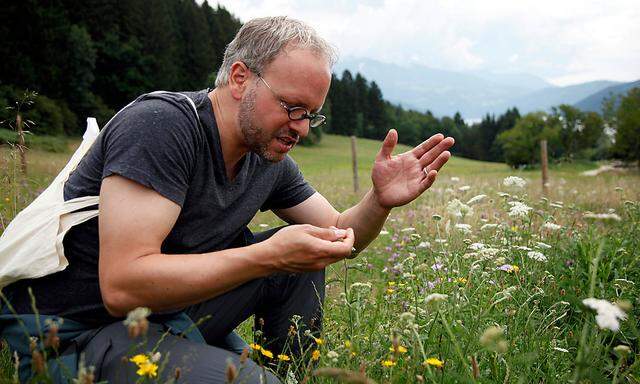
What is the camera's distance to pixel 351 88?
8350 centimetres

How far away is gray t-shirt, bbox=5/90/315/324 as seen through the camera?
204 centimetres

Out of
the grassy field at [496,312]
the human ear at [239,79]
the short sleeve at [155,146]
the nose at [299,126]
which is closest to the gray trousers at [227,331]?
the grassy field at [496,312]

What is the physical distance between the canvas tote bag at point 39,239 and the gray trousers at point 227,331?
0.34 m

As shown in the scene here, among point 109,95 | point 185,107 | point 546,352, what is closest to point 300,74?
point 185,107

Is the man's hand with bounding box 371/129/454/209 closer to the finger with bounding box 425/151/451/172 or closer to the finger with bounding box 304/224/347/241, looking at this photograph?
the finger with bounding box 425/151/451/172

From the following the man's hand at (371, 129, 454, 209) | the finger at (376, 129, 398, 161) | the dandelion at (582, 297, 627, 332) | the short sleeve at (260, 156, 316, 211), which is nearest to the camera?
the dandelion at (582, 297, 627, 332)

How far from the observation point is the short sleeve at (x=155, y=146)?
199cm

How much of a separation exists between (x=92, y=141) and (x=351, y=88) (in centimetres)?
8267

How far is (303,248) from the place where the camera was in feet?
6.27

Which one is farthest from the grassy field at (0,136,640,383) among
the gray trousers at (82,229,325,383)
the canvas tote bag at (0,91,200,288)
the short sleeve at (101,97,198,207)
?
the short sleeve at (101,97,198,207)

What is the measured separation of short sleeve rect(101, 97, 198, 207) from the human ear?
277mm

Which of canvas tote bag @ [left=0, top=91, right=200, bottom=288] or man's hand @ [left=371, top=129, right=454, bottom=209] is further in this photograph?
man's hand @ [left=371, top=129, right=454, bottom=209]

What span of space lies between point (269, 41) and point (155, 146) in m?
0.73

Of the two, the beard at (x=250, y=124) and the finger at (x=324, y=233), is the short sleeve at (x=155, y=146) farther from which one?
the finger at (x=324, y=233)
